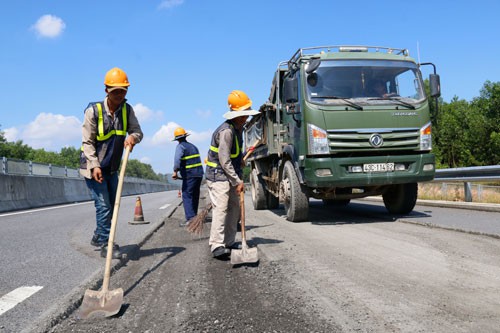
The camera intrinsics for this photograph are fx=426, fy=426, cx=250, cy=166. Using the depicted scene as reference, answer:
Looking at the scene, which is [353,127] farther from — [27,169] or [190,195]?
[27,169]

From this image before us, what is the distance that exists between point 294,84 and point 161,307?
493 cm

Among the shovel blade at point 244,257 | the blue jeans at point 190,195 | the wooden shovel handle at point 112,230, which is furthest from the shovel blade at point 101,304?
the blue jeans at point 190,195

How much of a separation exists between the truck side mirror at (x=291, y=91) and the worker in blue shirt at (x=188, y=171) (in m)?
2.19

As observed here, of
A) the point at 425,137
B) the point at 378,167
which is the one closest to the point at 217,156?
the point at 378,167

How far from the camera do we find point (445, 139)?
4809 cm

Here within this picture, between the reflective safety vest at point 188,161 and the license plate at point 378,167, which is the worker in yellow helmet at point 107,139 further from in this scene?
the license plate at point 378,167

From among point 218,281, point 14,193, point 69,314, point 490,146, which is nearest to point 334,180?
point 218,281

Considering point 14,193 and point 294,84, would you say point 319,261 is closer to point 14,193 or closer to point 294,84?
point 294,84

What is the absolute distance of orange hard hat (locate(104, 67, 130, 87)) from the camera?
4.45 meters

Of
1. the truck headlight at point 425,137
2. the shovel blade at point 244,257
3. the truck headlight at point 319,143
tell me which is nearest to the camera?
the shovel blade at point 244,257

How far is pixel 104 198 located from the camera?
4.83m

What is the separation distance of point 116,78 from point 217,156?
1.39 m

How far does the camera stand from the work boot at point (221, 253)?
4574 mm

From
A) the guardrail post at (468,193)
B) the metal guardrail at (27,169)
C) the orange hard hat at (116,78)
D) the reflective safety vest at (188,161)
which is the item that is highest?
the orange hard hat at (116,78)
